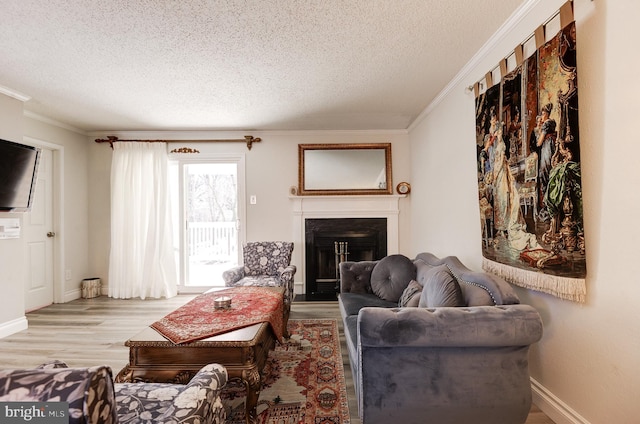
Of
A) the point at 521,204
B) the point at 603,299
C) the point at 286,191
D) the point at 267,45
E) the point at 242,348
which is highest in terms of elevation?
the point at 267,45

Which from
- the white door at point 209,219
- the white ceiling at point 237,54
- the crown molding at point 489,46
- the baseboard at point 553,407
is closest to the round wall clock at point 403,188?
the white ceiling at point 237,54

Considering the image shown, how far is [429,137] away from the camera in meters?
3.77

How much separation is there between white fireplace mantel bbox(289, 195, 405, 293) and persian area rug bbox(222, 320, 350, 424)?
6.13 ft

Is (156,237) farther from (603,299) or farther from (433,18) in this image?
(603,299)

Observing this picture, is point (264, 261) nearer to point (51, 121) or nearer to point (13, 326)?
point (13, 326)

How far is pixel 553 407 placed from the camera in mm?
1781

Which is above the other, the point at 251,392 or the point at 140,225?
the point at 140,225

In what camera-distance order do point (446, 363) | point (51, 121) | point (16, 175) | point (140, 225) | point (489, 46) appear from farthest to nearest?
point (140, 225), point (51, 121), point (16, 175), point (489, 46), point (446, 363)

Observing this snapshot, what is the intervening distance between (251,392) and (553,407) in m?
1.75

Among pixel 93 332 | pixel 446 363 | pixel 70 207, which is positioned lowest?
pixel 93 332

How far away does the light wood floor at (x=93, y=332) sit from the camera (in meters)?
2.54

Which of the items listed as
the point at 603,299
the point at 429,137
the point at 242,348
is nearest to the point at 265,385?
the point at 242,348

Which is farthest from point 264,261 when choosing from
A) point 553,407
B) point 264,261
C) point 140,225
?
point 553,407

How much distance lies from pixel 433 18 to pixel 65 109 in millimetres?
→ 4216
